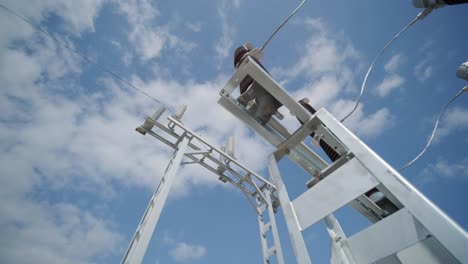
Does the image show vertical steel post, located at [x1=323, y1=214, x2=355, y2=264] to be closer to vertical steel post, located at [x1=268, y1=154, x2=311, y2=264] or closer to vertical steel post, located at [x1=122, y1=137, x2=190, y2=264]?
vertical steel post, located at [x1=268, y1=154, x2=311, y2=264]

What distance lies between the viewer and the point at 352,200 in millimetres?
1433

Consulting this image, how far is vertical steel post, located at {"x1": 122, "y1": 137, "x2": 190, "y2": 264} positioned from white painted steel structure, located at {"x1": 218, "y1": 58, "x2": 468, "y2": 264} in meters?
2.21

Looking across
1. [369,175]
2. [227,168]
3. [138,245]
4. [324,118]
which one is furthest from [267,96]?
[227,168]

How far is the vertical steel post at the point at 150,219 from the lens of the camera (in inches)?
110

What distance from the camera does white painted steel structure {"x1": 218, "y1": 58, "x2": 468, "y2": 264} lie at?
3.43ft

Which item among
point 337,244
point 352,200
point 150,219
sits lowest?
point 337,244

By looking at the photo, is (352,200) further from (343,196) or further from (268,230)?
(268,230)

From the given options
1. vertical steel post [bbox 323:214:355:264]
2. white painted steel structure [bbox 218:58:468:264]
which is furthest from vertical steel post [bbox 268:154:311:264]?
vertical steel post [bbox 323:214:355:264]

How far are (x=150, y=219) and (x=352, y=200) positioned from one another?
9.40 feet

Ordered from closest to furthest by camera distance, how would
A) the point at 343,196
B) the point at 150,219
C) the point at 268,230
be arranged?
the point at 343,196, the point at 150,219, the point at 268,230

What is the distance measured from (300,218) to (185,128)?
3650 mm

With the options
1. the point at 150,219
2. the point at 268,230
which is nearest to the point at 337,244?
the point at 150,219

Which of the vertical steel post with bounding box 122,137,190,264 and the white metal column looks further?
the white metal column

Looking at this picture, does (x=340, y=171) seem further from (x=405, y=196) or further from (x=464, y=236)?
(x=464, y=236)
